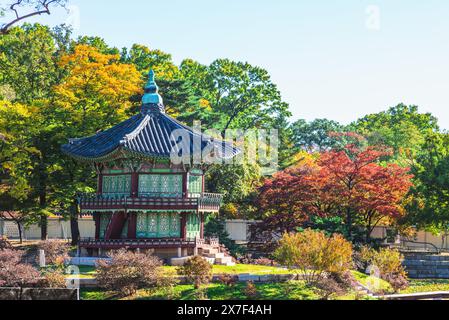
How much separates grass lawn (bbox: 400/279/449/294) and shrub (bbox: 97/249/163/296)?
1469cm

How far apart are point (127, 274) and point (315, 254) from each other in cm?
919

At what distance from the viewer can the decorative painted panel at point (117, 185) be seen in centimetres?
4546

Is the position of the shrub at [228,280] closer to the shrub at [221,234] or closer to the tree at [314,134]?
the shrub at [221,234]

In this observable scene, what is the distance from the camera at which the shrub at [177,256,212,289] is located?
119 feet

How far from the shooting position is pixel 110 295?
34688mm

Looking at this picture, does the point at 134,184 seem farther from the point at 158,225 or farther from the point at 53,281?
the point at 53,281

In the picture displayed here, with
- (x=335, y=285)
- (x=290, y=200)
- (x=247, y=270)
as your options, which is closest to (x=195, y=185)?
(x=247, y=270)

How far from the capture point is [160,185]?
4519 cm

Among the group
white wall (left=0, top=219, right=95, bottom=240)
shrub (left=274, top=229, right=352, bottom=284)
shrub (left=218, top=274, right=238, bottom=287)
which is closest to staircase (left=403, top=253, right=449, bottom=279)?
shrub (left=274, top=229, right=352, bottom=284)

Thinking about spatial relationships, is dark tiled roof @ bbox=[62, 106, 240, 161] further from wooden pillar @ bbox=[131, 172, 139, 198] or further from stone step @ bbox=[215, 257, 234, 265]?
stone step @ bbox=[215, 257, 234, 265]

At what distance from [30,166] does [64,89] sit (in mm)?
6996

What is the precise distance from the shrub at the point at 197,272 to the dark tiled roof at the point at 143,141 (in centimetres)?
885
